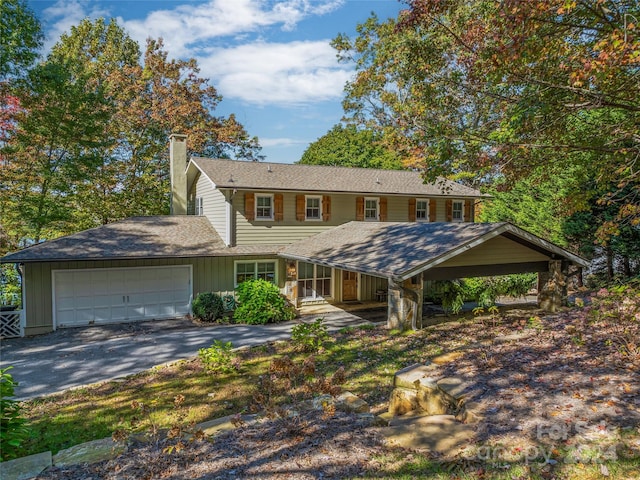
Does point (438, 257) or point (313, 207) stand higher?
point (313, 207)

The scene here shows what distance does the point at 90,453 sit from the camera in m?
4.58

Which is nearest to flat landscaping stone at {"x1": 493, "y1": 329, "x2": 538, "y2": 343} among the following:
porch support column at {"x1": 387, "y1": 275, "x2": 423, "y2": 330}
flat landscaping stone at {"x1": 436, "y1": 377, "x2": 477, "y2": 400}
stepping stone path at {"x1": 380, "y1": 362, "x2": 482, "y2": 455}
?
porch support column at {"x1": 387, "y1": 275, "x2": 423, "y2": 330}

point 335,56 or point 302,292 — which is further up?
point 335,56

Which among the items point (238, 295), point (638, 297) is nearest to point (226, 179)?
point (238, 295)

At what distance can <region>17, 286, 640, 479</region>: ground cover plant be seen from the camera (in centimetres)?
382

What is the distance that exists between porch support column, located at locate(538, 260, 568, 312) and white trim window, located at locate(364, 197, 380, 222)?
7.37 meters

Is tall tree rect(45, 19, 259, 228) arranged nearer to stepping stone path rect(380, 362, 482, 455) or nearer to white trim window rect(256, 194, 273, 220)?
white trim window rect(256, 194, 273, 220)

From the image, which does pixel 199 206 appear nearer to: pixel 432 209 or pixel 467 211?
pixel 432 209

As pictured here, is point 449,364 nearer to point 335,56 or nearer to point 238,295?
point 238,295

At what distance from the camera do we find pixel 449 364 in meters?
6.96

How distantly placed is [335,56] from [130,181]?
15289 mm

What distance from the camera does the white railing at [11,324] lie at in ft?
38.6

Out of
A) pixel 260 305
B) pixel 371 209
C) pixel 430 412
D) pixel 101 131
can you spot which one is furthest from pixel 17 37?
pixel 430 412

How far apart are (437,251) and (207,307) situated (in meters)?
8.03
